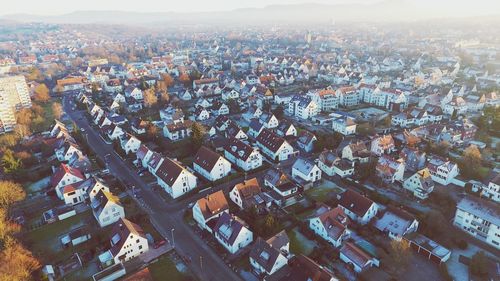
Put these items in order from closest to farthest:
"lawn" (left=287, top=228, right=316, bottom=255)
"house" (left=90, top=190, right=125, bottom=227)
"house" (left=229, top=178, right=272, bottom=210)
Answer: "lawn" (left=287, top=228, right=316, bottom=255)
"house" (left=90, top=190, right=125, bottom=227)
"house" (left=229, top=178, right=272, bottom=210)

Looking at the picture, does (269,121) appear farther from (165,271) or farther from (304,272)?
(304,272)

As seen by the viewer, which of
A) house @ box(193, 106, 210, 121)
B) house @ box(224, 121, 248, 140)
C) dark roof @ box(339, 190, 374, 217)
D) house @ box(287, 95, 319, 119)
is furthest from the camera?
house @ box(287, 95, 319, 119)

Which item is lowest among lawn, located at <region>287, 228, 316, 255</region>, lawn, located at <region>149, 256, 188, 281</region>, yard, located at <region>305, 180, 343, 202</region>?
lawn, located at <region>149, 256, 188, 281</region>

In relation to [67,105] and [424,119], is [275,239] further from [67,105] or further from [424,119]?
[67,105]

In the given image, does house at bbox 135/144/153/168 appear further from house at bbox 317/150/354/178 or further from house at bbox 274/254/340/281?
house at bbox 274/254/340/281

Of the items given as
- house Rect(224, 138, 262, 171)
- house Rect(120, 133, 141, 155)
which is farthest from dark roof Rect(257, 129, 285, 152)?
house Rect(120, 133, 141, 155)
